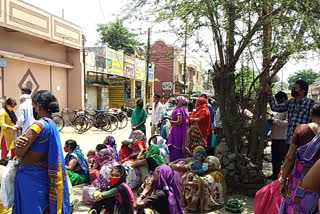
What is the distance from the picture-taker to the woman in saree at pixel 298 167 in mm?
2285

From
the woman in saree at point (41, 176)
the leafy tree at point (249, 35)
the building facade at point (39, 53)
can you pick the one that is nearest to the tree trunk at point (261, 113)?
the leafy tree at point (249, 35)

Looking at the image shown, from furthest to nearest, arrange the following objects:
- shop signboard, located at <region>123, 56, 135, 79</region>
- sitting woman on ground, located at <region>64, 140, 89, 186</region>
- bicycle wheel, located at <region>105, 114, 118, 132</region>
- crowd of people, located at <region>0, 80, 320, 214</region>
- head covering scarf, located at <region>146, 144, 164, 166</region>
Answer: shop signboard, located at <region>123, 56, 135, 79</region>
bicycle wheel, located at <region>105, 114, 118, 132</region>
sitting woman on ground, located at <region>64, 140, 89, 186</region>
head covering scarf, located at <region>146, 144, 164, 166</region>
crowd of people, located at <region>0, 80, 320, 214</region>

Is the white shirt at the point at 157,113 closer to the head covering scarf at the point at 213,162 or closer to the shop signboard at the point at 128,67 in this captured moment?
the head covering scarf at the point at 213,162

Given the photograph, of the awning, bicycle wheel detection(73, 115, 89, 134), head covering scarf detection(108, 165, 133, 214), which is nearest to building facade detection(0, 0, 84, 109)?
the awning

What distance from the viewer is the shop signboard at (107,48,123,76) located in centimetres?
1834

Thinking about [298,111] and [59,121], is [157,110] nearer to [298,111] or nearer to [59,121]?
[298,111]

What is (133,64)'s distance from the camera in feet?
75.3

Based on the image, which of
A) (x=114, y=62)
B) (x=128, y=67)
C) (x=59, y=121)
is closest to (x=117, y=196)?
(x=59, y=121)

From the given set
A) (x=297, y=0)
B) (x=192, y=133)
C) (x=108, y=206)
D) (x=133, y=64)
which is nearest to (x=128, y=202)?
(x=108, y=206)

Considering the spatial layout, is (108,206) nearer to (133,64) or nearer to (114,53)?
(114,53)

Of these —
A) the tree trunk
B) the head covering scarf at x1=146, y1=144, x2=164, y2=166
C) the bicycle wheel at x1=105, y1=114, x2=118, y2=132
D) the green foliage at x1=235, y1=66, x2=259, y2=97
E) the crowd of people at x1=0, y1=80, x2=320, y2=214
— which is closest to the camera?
the crowd of people at x1=0, y1=80, x2=320, y2=214

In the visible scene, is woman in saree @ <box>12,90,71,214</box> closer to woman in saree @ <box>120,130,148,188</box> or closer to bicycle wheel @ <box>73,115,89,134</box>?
woman in saree @ <box>120,130,148,188</box>

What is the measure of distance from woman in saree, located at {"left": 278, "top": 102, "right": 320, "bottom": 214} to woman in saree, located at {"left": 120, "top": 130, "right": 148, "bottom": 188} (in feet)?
8.46

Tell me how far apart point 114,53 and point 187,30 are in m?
14.9
